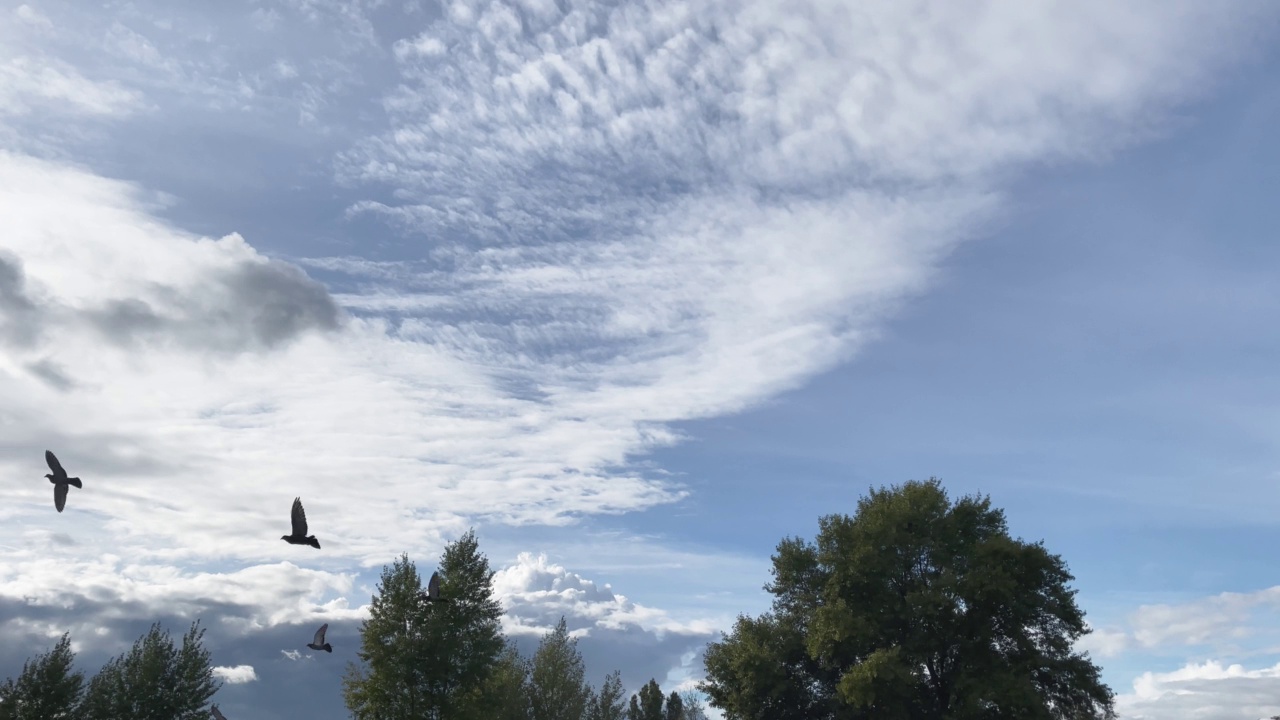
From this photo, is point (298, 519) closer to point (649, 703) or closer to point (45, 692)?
point (45, 692)

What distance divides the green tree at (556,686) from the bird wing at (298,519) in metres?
41.0

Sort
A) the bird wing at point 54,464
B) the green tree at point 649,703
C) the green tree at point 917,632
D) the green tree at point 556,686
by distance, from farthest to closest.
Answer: the green tree at point 649,703
the green tree at point 556,686
the green tree at point 917,632
the bird wing at point 54,464

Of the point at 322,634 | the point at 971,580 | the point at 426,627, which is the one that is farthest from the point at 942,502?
the point at 322,634

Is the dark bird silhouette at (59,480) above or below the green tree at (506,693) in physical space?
above

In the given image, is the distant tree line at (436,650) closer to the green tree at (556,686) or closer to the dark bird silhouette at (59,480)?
the green tree at (556,686)

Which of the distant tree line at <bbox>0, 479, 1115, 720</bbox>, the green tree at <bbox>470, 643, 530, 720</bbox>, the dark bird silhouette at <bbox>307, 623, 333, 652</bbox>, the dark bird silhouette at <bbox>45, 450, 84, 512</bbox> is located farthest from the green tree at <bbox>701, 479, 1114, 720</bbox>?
the dark bird silhouette at <bbox>45, 450, 84, 512</bbox>

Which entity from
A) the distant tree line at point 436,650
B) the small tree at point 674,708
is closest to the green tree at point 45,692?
the distant tree line at point 436,650

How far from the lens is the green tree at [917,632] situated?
1902 inches

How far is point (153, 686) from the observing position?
175 ft

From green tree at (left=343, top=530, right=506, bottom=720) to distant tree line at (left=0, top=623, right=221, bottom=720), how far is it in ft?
38.6

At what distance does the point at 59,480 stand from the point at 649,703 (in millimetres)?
82899

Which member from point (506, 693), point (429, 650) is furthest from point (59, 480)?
point (506, 693)

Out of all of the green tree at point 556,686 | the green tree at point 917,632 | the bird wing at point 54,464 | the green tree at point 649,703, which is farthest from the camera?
the green tree at point 649,703

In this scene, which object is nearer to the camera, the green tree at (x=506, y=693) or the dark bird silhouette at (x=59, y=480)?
the dark bird silhouette at (x=59, y=480)
